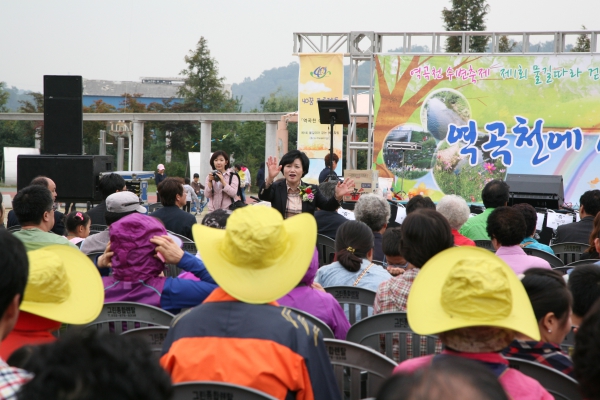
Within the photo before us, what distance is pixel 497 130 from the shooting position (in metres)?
12.0

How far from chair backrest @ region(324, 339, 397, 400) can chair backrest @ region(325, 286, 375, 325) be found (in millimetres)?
848

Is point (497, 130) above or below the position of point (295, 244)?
above

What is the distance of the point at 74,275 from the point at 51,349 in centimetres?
131

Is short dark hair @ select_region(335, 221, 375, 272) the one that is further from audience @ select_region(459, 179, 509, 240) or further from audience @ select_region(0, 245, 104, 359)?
audience @ select_region(459, 179, 509, 240)

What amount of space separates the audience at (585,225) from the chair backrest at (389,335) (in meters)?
3.28

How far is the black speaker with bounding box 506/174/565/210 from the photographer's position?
314 inches

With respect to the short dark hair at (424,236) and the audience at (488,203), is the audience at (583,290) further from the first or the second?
the audience at (488,203)

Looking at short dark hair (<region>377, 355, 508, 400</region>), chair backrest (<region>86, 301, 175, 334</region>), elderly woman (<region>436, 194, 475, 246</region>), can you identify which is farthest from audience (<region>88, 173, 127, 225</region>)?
short dark hair (<region>377, 355, 508, 400</region>)

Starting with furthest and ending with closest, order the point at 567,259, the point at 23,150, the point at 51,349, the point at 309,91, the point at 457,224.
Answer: the point at 23,150 < the point at 309,91 < the point at 567,259 < the point at 457,224 < the point at 51,349

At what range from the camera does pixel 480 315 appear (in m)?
1.66

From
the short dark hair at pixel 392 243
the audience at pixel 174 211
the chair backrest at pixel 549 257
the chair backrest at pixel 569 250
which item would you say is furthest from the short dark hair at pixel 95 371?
the chair backrest at pixel 569 250

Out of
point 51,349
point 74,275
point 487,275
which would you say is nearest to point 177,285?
point 74,275

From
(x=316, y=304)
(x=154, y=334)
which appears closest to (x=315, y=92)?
(x=316, y=304)

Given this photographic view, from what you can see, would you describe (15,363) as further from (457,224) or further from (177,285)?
(457,224)
